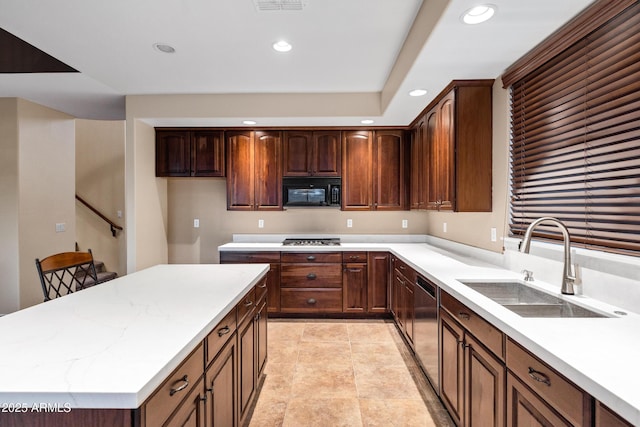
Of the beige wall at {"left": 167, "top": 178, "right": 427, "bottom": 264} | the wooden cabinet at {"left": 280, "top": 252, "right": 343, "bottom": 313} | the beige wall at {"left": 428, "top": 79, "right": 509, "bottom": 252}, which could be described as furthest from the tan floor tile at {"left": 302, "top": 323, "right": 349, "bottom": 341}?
the beige wall at {"left": 428, "top": 79, "right": 509, "bottom": 252}

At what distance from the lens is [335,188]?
4.12 m

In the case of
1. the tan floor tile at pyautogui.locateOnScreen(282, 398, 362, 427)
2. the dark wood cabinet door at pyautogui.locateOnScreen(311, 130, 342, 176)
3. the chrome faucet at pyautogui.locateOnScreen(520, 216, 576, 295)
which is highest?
the dark wood cabinet door at pyautogui.locateOnScreen(311, 130, 342, 176)

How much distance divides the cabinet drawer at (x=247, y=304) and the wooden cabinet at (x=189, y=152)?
242 centimetres

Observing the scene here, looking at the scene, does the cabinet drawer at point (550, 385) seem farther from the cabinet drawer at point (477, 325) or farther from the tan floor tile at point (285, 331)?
the tan floor tile at point (285, 331)

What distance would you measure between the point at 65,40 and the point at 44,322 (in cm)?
226

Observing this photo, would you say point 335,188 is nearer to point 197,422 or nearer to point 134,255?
point 134,255

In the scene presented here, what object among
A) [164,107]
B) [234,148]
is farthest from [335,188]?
[164,107]

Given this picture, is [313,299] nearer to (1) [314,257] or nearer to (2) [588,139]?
(1) [314,257]

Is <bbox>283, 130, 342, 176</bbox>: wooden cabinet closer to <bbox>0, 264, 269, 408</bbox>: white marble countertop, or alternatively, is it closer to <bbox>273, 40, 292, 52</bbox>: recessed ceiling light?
<bbox>273, 40, 292, 52</bbox>: recessed ceiling light

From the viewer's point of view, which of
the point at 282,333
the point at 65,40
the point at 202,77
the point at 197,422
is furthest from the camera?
the point at 282,333

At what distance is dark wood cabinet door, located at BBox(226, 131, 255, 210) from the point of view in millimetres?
4133

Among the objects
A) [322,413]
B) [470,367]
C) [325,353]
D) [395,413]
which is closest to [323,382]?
[322,413]

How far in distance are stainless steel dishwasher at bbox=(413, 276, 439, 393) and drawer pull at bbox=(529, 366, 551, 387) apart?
1077 millimetres

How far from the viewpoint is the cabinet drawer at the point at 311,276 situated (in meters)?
3.93
